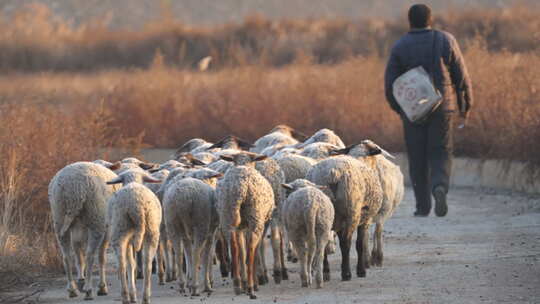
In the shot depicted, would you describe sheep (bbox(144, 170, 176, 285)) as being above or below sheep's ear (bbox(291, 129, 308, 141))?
below

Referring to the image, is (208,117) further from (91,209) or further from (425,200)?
(91,209)

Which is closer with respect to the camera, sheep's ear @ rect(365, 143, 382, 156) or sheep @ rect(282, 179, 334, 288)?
sheep @ rect(282, 179, 334, 288)

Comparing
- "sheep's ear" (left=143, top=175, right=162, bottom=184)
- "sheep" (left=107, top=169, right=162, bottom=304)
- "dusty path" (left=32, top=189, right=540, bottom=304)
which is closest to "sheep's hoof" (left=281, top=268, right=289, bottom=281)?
"dusty path" (left=32, top=189, right=540, bottom=304)

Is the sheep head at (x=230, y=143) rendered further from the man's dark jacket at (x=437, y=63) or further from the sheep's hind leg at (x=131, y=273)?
the sheep's hind leg at (x=131, y=273)

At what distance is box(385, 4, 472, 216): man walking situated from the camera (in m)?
16.1

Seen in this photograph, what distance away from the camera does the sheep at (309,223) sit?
38.2 feet

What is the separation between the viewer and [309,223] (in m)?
11.6

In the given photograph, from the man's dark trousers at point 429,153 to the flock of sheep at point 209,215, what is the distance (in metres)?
3.27

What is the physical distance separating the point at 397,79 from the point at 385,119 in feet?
22.4

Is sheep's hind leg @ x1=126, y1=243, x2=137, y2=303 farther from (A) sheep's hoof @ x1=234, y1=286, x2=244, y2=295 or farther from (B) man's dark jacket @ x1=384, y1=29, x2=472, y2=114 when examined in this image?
(B) man's dark jacket @ x1=384, y1=29, x2=472, y2=114

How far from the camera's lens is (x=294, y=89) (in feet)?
80.8

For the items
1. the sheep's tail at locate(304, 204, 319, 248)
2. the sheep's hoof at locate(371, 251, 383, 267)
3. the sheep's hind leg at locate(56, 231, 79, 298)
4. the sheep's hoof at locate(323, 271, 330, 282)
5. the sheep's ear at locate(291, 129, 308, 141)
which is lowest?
the sheep's hoof at locate(371, 251, 383, 267)

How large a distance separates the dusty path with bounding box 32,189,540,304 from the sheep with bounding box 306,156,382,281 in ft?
0.96

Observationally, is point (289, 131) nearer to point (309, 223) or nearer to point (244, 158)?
point (244, 158)
